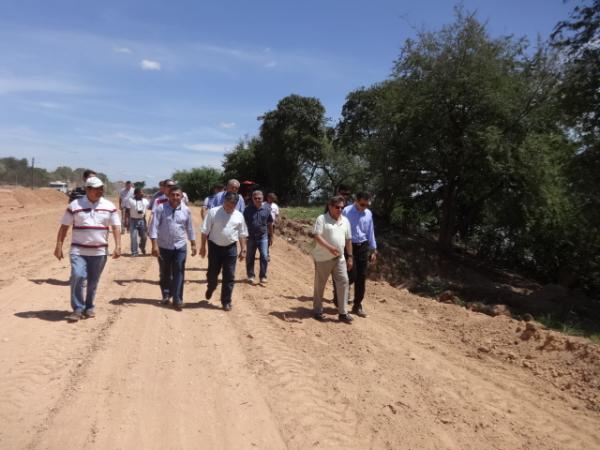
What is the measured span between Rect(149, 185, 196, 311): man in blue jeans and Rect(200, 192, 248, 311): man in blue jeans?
0.31m

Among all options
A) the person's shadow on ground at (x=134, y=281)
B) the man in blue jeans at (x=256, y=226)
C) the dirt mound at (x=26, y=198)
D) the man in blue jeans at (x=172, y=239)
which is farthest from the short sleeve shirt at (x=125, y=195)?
the dirt mound at (x=26, y=198)

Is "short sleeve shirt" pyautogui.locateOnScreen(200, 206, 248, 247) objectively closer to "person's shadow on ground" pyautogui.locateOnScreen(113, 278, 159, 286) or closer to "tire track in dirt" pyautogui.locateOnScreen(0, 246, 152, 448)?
"tire track in dirt" pyautogui.locateOnScreen(0, 246, 152, 448)

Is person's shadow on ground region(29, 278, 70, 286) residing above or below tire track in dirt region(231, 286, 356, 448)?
above

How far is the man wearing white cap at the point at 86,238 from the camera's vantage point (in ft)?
19.8

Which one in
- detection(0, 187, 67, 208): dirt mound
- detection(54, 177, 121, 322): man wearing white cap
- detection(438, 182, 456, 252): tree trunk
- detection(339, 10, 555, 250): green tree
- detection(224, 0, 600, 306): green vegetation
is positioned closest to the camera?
detection(54, 177, 121, 322): man wearing white cap

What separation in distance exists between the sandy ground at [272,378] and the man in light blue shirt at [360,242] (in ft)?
2.03

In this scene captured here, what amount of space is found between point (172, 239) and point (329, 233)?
236 centimetres

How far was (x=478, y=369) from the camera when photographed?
598cm

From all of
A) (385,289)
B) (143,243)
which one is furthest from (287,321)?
(143,243)

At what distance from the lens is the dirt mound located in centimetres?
3328

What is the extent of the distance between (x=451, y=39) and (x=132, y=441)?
2010cm

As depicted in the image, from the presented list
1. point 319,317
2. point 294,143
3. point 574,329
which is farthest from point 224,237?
point 294,143

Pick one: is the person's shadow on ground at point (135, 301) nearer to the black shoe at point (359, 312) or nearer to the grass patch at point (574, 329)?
the black shoe at point (359, 312)

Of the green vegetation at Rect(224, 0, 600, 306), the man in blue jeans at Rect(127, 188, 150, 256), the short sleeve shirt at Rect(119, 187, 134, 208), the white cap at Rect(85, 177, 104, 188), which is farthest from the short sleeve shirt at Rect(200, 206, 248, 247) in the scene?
the green vegetation at Rect(224, 0, 600, 306)
